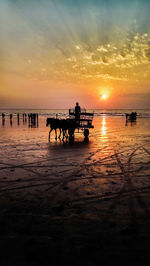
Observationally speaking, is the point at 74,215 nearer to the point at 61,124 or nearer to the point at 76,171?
the point at 76,171

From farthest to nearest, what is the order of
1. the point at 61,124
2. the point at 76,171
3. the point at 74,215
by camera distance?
the point at 61,124 → the point at 76,171 → the point at 74,215

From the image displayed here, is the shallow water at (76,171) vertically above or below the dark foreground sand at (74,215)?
above

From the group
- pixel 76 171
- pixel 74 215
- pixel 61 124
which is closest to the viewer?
pixel 74 215

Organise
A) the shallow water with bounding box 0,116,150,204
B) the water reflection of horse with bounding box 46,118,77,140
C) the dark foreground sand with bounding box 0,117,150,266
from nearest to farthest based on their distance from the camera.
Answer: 1. the dark foreground sand with bounding box 0,117,150,266
2. the shallow water with bounding box 0,116,150,204
3. the water reflection of horse with bounding box 46,118,77,140

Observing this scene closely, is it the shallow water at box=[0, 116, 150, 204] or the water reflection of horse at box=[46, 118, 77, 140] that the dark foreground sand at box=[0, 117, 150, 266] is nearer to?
the shallow water at box=[0, 116, 150, 204]

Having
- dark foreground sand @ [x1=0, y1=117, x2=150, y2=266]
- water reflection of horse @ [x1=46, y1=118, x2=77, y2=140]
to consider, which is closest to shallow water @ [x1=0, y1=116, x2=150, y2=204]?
dark foreground sand @ [x1=0, y1=117, x2=150, y2=266]

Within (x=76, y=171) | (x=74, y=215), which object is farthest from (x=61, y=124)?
(x=74, y=215)

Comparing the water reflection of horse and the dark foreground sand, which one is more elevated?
the water reflection of horse

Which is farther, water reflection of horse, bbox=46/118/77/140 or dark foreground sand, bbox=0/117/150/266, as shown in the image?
water reflection of horse, bbox=46/118/77/140

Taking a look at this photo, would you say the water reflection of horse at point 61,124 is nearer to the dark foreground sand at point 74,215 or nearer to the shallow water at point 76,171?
the shallow water at point 76,171

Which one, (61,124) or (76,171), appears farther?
(61,124)

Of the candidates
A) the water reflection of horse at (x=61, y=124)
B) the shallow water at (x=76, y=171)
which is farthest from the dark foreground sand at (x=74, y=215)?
the water reflection of horse at (x=61, y=124)

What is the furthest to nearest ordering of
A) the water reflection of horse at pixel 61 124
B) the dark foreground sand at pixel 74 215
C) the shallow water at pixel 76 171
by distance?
the water reflection of horse at pixel 61 124
the shallow water at pixel 76 171
the dark foreground sand at pixel 74 215

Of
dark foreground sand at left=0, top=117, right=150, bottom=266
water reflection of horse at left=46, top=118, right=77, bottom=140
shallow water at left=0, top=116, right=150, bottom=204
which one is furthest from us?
water reflection of horse at left=46, top=118, right=77, bottom=140
